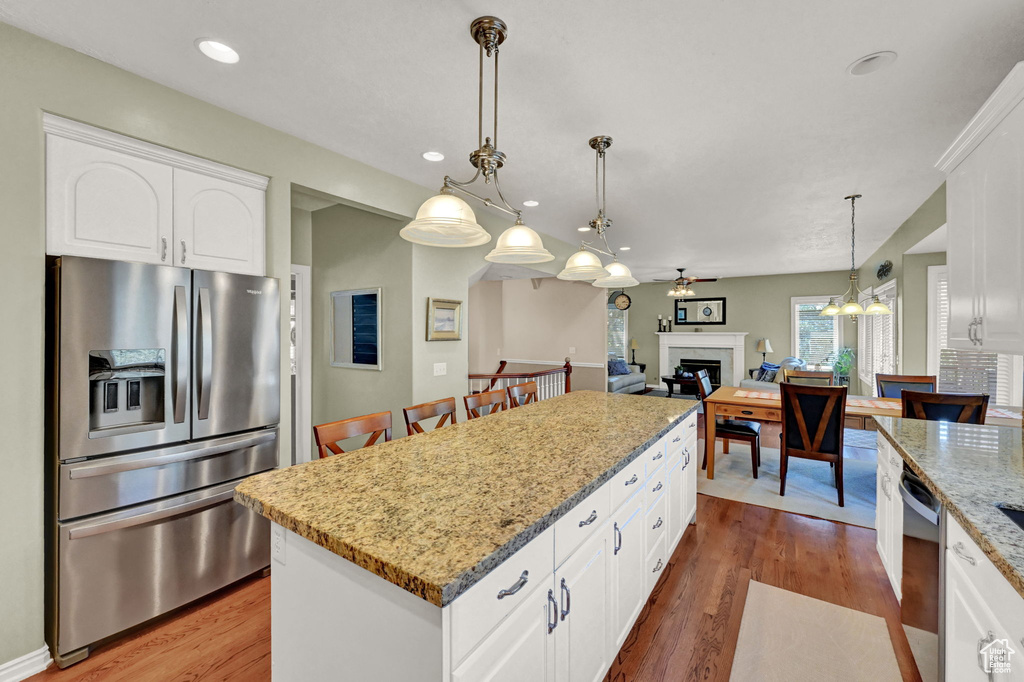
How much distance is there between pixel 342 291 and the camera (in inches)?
160

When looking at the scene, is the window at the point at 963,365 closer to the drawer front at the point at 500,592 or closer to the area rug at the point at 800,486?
the area rug at the point at 800,486

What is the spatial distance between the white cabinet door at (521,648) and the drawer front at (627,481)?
53 centimetres

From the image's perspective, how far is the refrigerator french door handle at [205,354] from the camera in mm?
2193

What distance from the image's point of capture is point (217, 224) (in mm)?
2336

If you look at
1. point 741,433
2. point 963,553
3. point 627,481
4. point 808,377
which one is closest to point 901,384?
point 808,377

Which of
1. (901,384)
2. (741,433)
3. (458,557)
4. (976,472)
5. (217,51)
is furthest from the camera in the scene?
(901,384)

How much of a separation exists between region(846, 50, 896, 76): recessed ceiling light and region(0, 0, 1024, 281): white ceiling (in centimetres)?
4

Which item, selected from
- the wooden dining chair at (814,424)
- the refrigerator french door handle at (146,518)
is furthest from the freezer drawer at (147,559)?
the wooden dining chair at (814,424)

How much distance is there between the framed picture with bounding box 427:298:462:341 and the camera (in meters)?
3.66

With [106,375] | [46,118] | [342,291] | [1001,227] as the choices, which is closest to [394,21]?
[46,118]

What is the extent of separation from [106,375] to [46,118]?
1.11 metres

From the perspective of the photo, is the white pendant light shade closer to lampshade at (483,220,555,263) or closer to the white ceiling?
lampshade at (483,220,555,263)

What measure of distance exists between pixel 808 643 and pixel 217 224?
3.58 metres

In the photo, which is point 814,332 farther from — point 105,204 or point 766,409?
point 105,204
